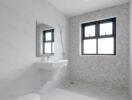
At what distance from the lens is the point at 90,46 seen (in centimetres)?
339

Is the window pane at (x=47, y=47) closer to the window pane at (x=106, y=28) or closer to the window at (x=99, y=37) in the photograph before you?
the window at (x=99, y=37)

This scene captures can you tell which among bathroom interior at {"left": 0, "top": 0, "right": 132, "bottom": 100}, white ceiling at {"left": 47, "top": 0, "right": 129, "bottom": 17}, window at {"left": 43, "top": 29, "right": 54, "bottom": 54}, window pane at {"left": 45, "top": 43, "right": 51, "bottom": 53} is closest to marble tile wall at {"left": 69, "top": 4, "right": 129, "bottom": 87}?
bathroom interior at {"left": 0, "top": 0, "right": 132, "bottom": 100}

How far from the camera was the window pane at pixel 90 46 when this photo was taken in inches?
131

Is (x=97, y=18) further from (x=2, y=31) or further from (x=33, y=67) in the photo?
(x=2, y=31)

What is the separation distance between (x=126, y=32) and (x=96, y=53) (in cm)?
107

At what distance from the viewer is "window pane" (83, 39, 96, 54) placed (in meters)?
3.32

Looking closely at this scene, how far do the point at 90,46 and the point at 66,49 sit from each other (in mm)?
868

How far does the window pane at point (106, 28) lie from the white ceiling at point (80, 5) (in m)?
0.58

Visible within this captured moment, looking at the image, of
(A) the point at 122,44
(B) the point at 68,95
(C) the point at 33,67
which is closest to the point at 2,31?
(C) the point at 33,67

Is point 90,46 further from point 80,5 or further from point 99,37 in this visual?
point 80,5

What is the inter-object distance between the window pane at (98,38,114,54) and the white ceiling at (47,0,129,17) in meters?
1.04

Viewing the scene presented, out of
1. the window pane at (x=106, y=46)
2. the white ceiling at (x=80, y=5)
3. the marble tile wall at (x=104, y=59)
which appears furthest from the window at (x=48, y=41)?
the window pane at (x=106, y=46)

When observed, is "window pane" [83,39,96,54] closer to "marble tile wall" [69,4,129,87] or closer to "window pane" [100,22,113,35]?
"marble tile wall" [69,4,129,87]

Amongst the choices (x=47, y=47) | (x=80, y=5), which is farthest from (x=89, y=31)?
(x=47, y=47)
